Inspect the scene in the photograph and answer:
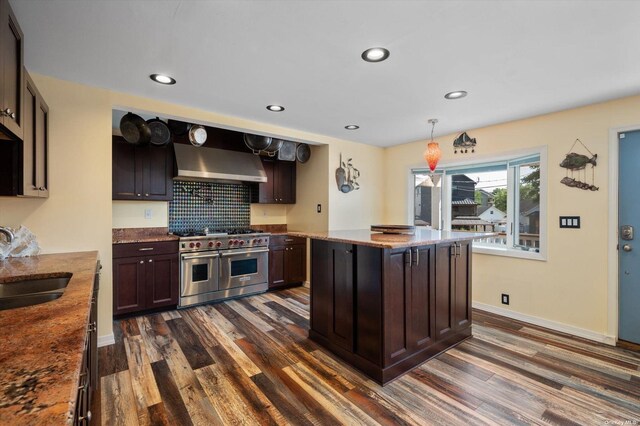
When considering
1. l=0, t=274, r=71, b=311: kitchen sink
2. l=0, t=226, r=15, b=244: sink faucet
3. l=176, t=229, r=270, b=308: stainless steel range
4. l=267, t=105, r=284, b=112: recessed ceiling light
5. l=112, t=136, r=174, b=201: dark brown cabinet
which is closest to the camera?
l=0, t=274, r=71, b=311: kitchen sink

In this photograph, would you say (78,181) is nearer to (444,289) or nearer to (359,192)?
(444,289)

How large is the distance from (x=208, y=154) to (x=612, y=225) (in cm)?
450

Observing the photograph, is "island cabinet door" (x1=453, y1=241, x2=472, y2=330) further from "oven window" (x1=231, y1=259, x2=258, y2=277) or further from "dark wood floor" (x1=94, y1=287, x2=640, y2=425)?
"oven window" (x1=231, y1=259, x2=258, y2=277)

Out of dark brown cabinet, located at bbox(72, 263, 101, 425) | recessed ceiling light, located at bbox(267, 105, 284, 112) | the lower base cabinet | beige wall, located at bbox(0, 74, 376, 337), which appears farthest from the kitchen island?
beige wall, located at bbox(0, 74, 376, 337)

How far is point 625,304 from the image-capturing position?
2775 millimetres

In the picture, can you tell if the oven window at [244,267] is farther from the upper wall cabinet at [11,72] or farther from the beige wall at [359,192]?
the upper wall cabinet at [11,72]

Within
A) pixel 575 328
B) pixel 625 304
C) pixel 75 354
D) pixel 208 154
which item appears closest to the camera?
pixel 75 354

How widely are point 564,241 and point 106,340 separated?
4527 millimetres

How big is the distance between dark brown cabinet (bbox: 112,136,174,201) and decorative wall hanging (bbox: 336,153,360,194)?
2304 millimetres

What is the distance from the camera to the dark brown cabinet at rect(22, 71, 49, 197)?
188 cm

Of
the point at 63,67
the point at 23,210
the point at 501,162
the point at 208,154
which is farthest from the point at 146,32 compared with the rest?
the point at 501,162

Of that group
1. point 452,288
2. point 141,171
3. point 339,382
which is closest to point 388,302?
point 339,382

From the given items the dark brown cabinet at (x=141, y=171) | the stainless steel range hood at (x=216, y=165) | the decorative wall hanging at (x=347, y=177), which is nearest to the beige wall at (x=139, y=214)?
the dark brown cabinet at (x=141, y=171)

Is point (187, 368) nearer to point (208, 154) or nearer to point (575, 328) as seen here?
point (208, 154)
